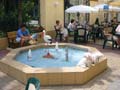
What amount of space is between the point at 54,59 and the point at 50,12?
657cm

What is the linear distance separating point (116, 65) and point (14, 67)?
146 inches

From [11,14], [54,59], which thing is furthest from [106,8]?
[54,59]

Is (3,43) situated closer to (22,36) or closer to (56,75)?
(22,36)

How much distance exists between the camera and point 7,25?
14.3m

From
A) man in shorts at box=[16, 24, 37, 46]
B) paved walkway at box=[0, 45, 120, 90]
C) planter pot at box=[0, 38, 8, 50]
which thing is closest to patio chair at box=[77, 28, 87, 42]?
man in shorts at box=[16, 24, 37, 46]

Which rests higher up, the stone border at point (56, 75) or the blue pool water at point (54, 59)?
the stone border at point (56, 75)

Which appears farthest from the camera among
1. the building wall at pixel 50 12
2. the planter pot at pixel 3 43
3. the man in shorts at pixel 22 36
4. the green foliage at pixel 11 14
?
the building wall at pixel 50 12

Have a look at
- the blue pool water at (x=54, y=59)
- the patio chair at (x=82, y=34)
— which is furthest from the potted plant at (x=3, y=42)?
the patio chair at (x=82, y=34)

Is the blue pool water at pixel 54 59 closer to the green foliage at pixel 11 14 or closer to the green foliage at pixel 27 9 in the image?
the green foliage at pixel 11 14

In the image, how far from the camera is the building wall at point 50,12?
1612 centimetres

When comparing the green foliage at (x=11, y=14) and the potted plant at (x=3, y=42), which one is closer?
the potted plant at (x=3, y=42)

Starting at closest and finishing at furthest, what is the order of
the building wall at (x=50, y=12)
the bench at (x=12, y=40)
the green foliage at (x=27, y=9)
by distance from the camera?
the bench at (x=12, y=40) < the green foliage at (x=27, y=9) < the building wall at (x=50, y=12)

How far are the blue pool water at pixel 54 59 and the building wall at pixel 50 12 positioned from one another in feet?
14.5

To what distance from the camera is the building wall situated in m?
16.1
